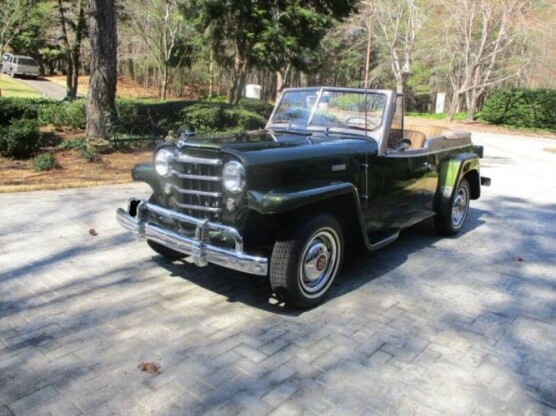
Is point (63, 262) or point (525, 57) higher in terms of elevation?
point (525, 57)

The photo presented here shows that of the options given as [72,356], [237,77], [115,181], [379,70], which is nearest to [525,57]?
[379,70]

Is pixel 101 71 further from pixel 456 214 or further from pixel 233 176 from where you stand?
pixel 233 176

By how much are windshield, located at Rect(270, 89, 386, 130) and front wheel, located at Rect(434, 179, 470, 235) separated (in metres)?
1.77

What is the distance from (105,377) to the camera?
2.96 meters

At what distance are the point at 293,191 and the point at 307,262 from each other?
0.62 meters

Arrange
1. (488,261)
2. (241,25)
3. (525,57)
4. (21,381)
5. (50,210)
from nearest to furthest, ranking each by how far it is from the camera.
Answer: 1. (21,381)
2. (488,261)
3. (50,210)
4. (241,25)
5. (525,57)

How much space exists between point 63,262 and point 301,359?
109 inches

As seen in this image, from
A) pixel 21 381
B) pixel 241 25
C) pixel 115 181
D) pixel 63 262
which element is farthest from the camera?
pixel 241 25

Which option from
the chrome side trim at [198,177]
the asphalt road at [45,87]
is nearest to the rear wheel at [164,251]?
the chrome side trim at [198,177]

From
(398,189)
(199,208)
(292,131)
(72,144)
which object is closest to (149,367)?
(199,208)

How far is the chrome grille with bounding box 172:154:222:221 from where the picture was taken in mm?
3867

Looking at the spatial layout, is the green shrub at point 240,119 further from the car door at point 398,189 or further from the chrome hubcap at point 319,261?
the chrome hubcap at point 319,261

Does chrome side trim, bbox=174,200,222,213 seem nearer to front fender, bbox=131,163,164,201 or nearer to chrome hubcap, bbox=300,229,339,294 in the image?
front fender, bbox=131,163,164,201

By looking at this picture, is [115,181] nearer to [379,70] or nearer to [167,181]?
[167,181]
